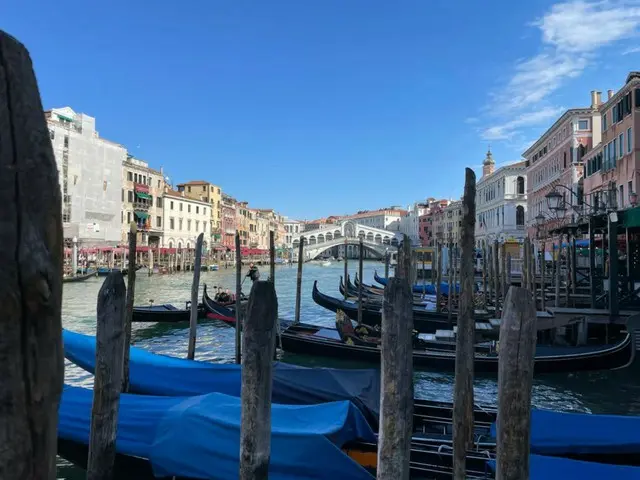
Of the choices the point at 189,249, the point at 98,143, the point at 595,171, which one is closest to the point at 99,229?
the point at 98,143

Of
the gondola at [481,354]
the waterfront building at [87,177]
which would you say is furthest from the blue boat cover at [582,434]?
the waterfront building at [87,177]

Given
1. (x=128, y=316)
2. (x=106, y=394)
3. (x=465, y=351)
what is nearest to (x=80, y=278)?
(x=128, y=316)

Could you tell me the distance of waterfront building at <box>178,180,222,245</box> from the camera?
121 feet

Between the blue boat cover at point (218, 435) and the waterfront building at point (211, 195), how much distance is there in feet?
112

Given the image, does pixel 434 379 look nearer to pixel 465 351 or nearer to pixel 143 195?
pixel 465 351

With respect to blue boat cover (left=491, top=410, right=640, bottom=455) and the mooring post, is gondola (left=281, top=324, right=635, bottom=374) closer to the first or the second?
blue boat cover (left=491, top=410, right=640, bottom=455)

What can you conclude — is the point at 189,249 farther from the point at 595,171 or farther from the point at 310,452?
the point at 310,452

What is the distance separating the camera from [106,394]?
2.67 metres

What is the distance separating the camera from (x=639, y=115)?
37.7 ft

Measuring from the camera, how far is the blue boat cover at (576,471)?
230cm

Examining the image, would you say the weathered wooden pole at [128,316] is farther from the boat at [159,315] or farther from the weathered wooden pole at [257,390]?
the boat at [159,315]

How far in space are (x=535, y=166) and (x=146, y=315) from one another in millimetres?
21017

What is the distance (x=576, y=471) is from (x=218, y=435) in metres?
1.75

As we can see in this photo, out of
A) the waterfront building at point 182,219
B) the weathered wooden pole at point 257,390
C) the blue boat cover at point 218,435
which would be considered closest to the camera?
the weathered wooden pole at point 257,390
